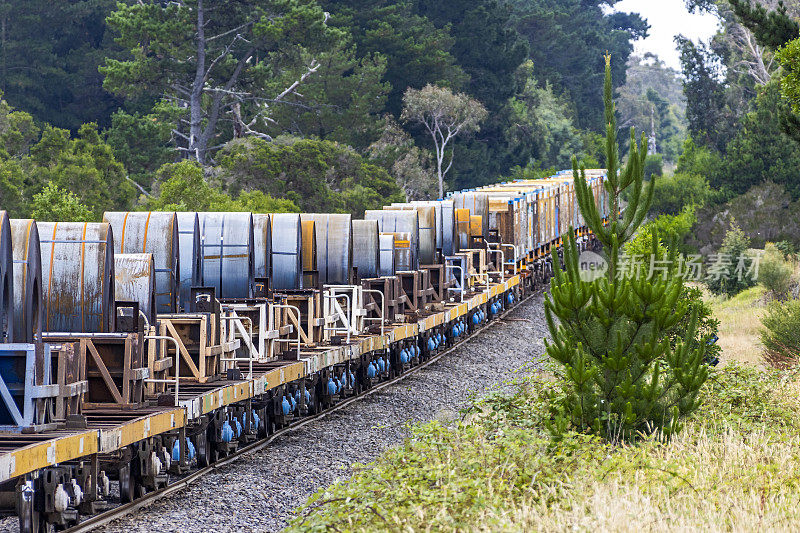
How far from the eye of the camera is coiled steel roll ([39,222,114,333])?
38.0 ft

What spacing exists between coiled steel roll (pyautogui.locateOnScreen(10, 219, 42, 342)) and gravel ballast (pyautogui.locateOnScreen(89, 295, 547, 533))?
1.87 meters

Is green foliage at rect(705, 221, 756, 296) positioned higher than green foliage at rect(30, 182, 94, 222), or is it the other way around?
green foliage at rect(30, 182, 94, 222)

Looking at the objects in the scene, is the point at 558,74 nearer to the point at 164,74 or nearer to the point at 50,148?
the point at 164,74

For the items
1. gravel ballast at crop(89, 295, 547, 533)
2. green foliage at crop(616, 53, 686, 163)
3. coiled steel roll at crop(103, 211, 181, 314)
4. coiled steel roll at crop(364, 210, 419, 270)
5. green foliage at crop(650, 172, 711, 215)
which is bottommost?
gravel ballast at crop(89, 295, 547, 533)

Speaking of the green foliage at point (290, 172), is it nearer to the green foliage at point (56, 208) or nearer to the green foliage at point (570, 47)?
the green foliage at point (56, 208)

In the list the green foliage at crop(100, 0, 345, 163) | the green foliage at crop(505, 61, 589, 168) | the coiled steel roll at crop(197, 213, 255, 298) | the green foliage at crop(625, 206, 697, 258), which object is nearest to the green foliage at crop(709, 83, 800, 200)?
the green foliage at crop(625, 206, 697, 258)

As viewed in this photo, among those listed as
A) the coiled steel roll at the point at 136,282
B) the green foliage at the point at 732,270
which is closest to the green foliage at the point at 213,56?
the green foliage at the point at 732,270

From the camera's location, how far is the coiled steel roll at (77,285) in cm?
1158

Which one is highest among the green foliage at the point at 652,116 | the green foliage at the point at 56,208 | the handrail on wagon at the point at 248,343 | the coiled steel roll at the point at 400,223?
the green foliage at the point at 652,116

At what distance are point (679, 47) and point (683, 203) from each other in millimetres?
17293

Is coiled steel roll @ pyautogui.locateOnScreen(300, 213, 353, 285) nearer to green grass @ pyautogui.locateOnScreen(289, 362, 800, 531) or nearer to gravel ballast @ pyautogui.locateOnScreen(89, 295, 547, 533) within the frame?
gravel ballast @ pyautogui.locateOnScreen(89, 295, 547, 533)

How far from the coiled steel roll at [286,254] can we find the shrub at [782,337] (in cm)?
873

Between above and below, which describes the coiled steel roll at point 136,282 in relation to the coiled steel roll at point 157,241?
below

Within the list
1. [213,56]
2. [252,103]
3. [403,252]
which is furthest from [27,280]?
[252,103]
